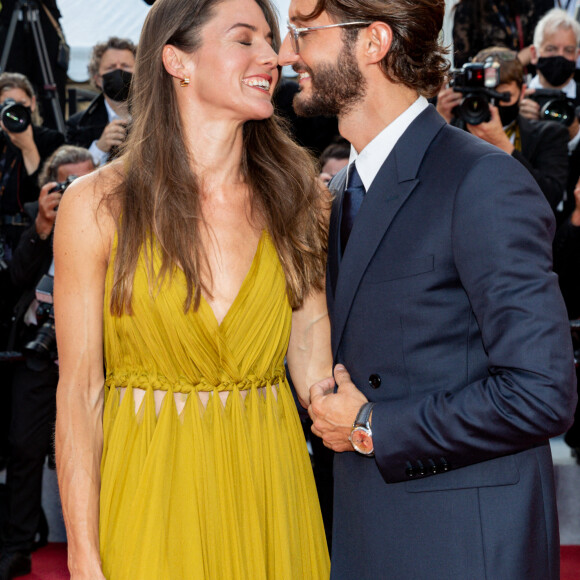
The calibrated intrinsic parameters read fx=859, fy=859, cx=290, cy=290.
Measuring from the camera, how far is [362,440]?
177 cm

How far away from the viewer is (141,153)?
7.44 ft

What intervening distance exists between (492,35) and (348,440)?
4.06 metres

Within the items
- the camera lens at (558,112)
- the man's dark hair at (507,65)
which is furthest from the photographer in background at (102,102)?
the camera lens at (558,112)

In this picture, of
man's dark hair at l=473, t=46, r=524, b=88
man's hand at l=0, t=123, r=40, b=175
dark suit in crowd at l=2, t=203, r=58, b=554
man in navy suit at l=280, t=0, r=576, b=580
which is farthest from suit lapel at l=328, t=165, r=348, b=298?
man's hand at l=0, t=123, r=40, b=175

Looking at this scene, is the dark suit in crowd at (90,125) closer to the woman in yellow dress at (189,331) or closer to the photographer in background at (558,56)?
the photographer in background at (558,56)

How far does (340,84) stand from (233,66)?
13.7 inches

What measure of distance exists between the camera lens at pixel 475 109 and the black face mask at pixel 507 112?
0.32 m

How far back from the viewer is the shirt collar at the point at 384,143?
6.43ft

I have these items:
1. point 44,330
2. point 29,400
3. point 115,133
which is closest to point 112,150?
point 115,133

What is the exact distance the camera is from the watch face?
1.76 m

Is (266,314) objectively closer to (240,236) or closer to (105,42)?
(240,236)

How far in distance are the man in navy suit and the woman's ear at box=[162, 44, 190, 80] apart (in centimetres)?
42

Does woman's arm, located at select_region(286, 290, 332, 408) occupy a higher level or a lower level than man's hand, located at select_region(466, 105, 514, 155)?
lower

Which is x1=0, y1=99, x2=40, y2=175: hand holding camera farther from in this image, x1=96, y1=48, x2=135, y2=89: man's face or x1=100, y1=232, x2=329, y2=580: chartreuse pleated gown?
x1=100, y1=232, x2=329, y2=580: chartreuse pleated gown
